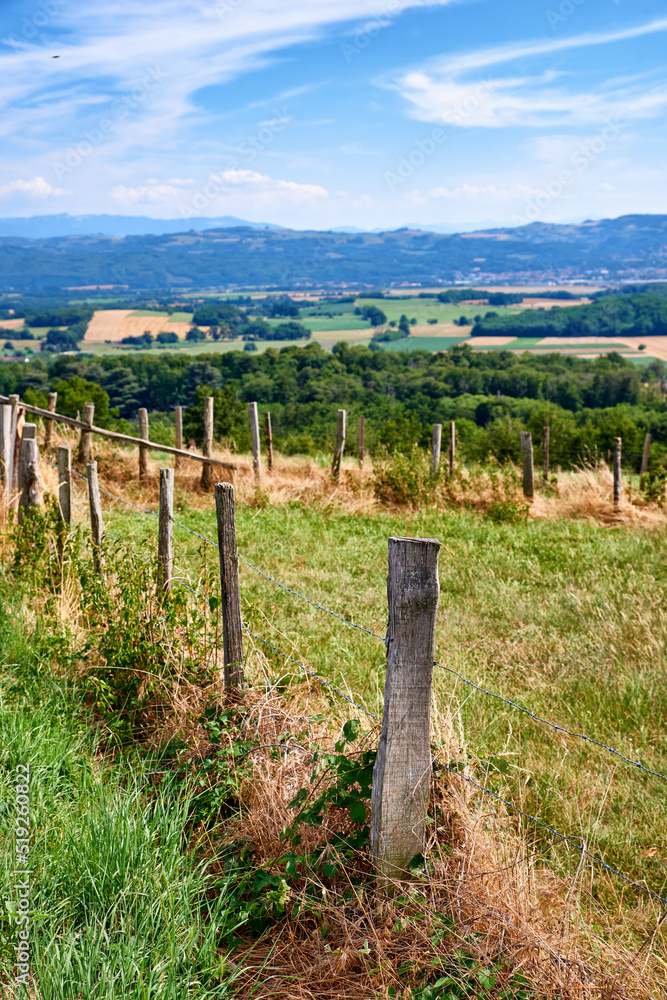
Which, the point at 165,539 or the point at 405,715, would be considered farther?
the point at 165,539

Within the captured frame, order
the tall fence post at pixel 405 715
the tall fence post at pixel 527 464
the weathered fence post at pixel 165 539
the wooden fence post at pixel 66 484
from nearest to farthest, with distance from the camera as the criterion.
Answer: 1. the tall fence post at pixel 405 715
2. the weathered fence post at pixel 165 539
3. the wooden fence post at pixel 66 484
4. the tall fence post at pixel 527 464

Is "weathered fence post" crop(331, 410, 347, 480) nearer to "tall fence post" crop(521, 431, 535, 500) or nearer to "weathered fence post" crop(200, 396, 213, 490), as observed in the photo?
"weathered fence post" crop(200, 396, 213, 490)

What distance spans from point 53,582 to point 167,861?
3105mm

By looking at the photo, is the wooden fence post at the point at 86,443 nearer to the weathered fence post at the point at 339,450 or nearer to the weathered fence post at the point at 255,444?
the weathered fence post at the point at 255,444

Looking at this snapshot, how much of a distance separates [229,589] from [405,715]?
1.51m

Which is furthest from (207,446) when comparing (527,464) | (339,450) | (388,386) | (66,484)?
(388,386)

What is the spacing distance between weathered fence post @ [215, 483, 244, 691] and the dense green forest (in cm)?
4100

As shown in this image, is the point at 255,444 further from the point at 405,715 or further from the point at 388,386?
the point at 388,386

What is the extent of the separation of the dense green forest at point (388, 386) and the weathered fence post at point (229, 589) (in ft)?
135

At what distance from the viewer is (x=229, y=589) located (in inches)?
144

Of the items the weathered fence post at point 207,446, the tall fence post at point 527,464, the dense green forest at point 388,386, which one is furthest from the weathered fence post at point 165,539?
the dense green forest at point 388,386

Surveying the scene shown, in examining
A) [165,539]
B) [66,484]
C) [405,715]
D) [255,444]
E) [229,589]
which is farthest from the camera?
[255,444]

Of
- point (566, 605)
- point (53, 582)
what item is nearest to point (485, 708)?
point (566, 605)

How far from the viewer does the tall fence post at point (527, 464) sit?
11.1 metres
